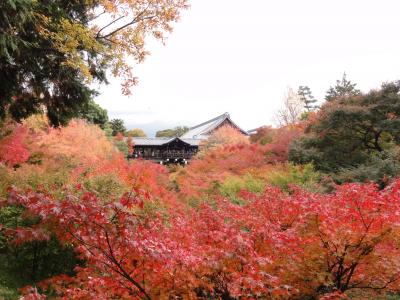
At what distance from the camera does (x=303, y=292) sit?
5023 millimetres

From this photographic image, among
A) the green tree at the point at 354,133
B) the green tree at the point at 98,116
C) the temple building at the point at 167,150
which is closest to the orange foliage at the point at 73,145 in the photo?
the green tree at the point at 354,133

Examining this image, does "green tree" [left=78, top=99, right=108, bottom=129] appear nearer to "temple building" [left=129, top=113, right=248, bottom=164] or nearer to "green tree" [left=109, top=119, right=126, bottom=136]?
"temple building" [left=129, top=113, right=248, bottom=164]

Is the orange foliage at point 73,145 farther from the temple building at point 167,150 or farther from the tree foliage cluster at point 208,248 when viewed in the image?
the temple building at point 167,150

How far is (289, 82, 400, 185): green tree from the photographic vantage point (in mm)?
15750

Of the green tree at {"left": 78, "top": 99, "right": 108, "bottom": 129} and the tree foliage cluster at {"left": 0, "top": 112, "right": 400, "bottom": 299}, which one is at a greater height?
the green tree at {"left": 78, "top": 99, "right": 108, "bottom": 129}

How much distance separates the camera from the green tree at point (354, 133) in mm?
15750

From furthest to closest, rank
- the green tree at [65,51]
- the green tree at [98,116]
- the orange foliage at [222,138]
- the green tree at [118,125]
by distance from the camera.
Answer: the green tree at [118,125] → the green tree at [98,116] → the orange foliage at [222,138] → the green tree at [65,51]

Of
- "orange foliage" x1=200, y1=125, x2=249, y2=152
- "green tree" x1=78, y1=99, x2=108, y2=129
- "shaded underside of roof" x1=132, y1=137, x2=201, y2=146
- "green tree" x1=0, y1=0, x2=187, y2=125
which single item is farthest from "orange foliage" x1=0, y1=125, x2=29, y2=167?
"shaded underside of roof" x1=132, y1=137, x2=201, y2=146

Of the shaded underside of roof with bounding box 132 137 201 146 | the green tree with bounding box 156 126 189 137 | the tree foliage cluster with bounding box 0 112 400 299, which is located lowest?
the tree foliage cluster with bounding box 0 112 400 299

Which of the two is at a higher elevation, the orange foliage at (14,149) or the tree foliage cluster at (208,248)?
the orange foliage at (14,149)

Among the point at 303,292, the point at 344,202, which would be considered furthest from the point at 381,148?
the point at 303,292

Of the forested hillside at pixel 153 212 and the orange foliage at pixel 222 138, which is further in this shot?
the orange foliage at pixel 222 138

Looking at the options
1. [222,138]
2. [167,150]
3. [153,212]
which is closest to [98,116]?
[167,150]

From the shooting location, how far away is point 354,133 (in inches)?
659
